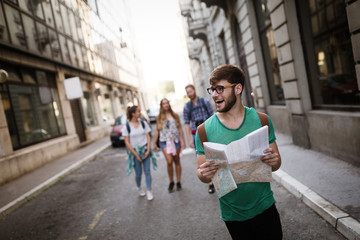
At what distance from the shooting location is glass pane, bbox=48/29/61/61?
44.2ft

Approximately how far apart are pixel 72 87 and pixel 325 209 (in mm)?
13510

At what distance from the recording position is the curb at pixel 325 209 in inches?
108

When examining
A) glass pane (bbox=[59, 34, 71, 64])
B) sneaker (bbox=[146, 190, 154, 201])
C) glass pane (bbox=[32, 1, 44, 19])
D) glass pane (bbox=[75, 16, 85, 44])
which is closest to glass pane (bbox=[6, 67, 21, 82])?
glass pane (bbox=[32, 1, 44, 19])

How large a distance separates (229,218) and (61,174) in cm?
786

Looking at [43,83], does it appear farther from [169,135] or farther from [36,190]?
[169,135]

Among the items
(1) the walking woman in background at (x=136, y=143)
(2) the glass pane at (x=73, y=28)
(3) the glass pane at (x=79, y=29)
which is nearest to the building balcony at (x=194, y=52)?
(3) the glass pane at (x=79, y=29)

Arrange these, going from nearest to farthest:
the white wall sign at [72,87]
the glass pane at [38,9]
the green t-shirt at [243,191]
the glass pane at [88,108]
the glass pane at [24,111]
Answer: the green t-shirt at [243,191], the glass pane at [24,111], the glass pane at [38,9], the white wall sign at [72,87], the glass pane at [88,108]

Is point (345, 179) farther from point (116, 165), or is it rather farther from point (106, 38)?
point (106, 38)

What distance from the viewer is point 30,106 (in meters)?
11.5

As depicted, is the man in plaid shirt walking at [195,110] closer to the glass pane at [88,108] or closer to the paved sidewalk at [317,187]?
the paved sidewalk at [317,187]

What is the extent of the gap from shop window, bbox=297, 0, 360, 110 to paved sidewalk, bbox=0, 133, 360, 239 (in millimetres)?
1228

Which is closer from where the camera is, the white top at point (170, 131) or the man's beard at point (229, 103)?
the man's beard at point (229, 103)

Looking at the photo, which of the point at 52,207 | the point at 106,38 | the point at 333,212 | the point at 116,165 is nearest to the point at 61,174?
the point at 116,165

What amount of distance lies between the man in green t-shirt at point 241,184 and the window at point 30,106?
10.3 metres
